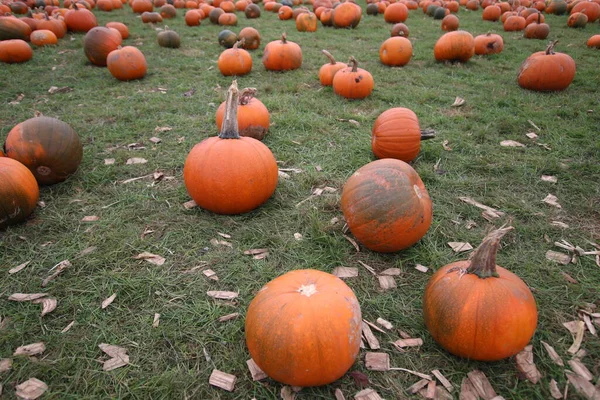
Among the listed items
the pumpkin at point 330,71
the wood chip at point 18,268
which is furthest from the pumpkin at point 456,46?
the wood chip at point 18,268

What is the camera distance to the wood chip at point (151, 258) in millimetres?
3328

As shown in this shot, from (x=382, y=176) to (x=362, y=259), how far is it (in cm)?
82

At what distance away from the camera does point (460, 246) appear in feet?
11.5

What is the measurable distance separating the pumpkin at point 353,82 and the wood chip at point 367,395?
5.47 m

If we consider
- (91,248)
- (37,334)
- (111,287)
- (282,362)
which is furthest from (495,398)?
(91,248)

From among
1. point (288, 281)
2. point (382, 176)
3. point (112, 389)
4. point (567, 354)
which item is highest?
point (382, 176)

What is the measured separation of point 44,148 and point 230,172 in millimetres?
2250

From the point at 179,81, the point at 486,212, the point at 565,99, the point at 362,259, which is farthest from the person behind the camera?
the point at 179,81

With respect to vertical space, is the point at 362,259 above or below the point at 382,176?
below

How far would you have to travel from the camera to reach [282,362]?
7.06 ft

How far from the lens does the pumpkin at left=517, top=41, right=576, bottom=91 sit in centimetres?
665

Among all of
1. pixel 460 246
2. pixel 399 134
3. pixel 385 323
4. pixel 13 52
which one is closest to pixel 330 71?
pixel 399 134

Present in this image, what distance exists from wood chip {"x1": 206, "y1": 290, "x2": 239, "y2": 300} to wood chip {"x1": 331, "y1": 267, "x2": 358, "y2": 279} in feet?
2.95

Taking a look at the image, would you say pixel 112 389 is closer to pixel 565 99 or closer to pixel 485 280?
pixel 485 280
